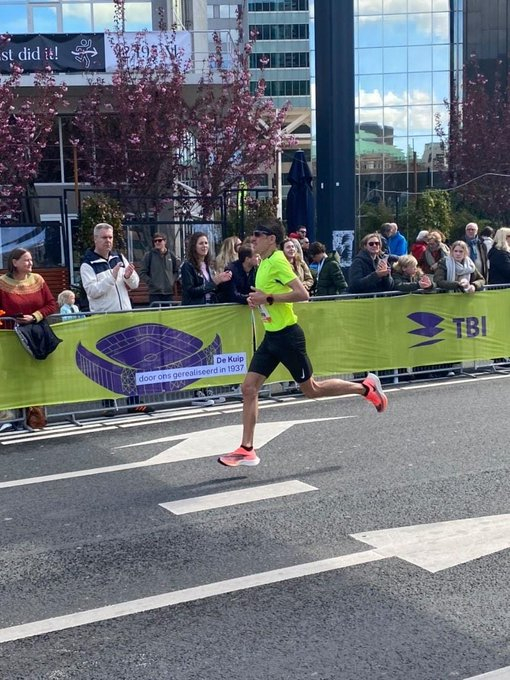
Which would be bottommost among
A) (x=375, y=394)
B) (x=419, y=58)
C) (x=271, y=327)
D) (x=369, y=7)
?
(x=375, y=394)

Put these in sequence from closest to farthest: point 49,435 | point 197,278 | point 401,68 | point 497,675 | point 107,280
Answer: point 497,675, point 49,435, point 107,280, point 197,278, point 401,68

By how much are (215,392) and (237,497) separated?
4.13 meters

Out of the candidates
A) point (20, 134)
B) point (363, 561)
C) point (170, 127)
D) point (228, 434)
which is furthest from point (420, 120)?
point (363, 561)

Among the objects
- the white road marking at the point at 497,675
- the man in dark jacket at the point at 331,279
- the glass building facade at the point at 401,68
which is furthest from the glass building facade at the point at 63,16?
the glass building facade at the point at 401,68

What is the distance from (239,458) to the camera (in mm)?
7672

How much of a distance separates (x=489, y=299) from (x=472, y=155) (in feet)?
92.4

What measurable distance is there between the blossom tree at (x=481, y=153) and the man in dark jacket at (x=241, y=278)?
90.5ft

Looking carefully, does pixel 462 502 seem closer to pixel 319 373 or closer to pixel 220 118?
pixel 319 373

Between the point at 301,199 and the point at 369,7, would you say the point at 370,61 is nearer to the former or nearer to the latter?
the point at 369,7

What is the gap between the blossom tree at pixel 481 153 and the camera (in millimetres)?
37031

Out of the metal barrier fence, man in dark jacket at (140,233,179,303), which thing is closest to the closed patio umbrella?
man in dark jacket at (140,233,179,303)

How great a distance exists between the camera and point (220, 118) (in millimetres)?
23406

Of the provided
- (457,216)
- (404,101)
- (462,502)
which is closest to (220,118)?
(457,216)

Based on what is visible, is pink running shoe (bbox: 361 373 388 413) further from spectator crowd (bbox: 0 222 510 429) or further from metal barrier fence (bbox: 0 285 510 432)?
metal barrier fence (bbox: 0 285 510 432)
